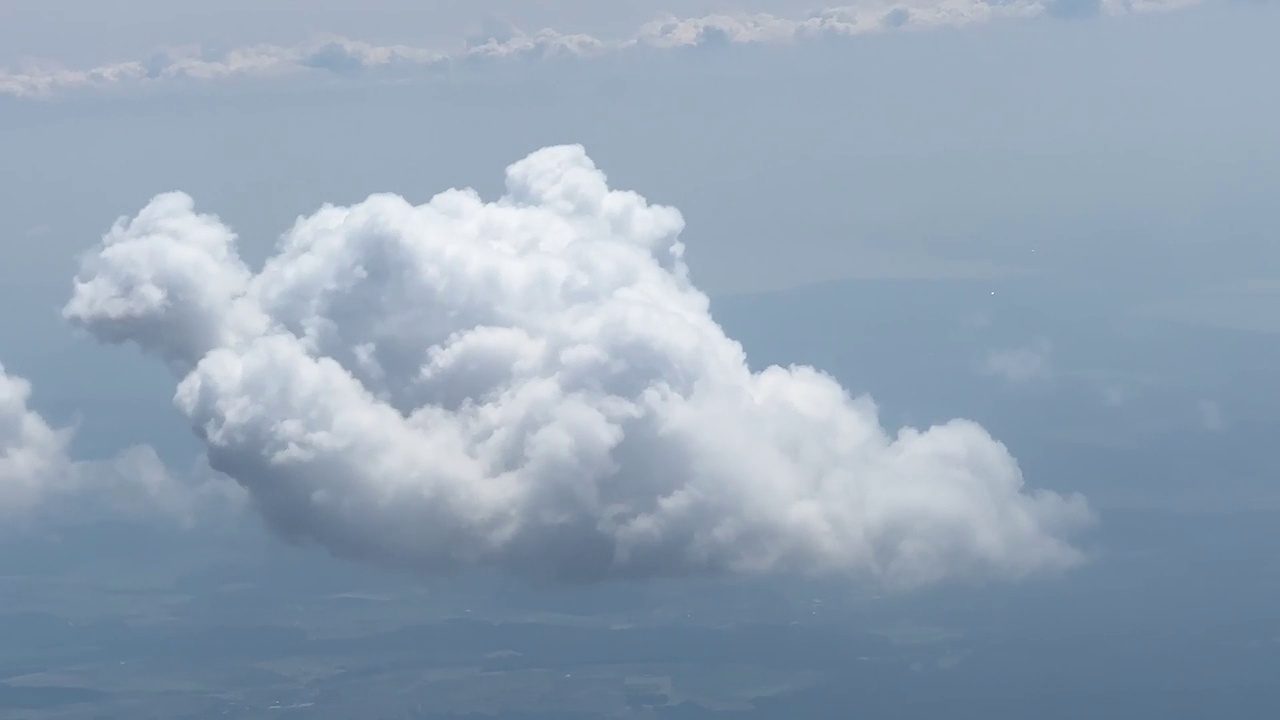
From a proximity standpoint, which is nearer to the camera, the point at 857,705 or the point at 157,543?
the point at 857,705

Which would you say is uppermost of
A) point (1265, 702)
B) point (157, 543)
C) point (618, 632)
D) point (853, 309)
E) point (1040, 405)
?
point (853, 309)

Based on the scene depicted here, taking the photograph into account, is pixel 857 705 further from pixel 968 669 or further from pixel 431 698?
pixel 431 698

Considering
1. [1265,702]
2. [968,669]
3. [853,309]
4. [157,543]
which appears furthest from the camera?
[853,309]

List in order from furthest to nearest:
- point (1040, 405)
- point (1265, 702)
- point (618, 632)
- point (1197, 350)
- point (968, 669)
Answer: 1. point (1197, 350)
2. point (1040, 405)
3. point (618, 632)
4. point (968, 669)
5. point (1265, 702)

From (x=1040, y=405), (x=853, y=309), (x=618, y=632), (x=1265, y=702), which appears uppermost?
(x=853, y=309)

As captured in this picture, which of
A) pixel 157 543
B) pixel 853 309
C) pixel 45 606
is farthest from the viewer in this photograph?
pixel 853 309

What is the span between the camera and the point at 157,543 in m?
78.4

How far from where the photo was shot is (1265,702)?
54875 millimetres

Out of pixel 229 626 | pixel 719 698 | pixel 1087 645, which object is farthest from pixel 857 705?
pixel 229 626

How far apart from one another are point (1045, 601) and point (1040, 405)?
2671cm

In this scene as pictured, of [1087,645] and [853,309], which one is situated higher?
[853,309]

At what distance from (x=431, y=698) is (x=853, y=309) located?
66.3m

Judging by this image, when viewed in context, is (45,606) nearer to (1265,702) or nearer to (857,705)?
(857,705)

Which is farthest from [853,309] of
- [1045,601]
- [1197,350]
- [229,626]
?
[229,626]
